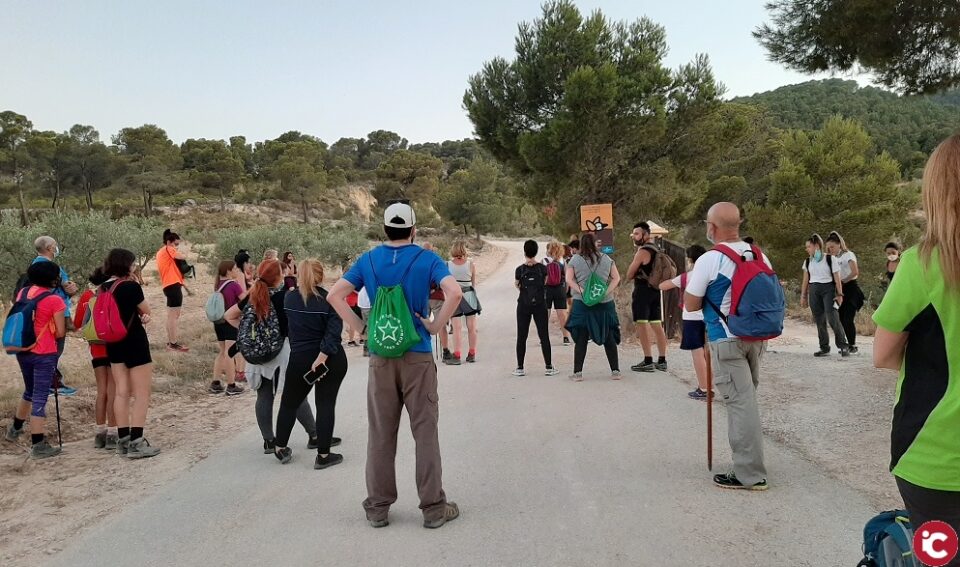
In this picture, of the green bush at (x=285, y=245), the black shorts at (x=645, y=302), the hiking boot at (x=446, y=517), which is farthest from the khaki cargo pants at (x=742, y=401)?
the green bush at (x=285, y=245)

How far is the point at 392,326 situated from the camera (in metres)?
3.91

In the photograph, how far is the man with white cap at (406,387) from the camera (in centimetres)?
403

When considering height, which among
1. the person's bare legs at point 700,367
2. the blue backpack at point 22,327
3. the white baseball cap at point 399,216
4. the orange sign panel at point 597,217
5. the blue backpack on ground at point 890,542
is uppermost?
the orange sign panel at point 597,217

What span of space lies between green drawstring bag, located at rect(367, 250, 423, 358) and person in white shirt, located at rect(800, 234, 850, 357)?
7.65 m

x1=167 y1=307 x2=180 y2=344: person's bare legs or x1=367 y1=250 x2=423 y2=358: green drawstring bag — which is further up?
x1=367 y1=250 x2=423 y2=358: green drawstring bag

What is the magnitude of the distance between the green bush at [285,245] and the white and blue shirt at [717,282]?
17.3 meters

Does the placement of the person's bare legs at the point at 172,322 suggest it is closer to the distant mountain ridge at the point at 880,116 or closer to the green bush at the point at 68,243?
the green bush at the point at 68,243

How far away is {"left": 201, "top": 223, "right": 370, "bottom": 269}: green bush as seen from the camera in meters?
21.5

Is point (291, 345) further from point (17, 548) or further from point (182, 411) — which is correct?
point (182, 411)

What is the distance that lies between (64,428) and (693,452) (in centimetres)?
644

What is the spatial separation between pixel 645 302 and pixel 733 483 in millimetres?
4346

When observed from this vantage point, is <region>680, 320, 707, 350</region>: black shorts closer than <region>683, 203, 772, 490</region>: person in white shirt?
No

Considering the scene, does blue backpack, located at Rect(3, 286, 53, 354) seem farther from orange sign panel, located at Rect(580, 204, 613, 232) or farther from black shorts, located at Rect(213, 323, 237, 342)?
orange sign panel, located at Rect(580, 204, 613, 232)

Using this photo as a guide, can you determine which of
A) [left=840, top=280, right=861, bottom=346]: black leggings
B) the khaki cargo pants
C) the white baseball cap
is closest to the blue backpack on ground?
the khaki cargo pants
